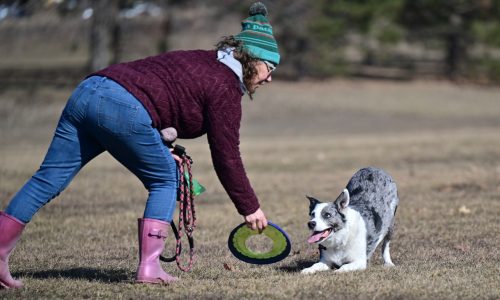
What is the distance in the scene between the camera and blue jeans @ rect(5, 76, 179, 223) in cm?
523

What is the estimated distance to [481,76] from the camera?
41.9 metres

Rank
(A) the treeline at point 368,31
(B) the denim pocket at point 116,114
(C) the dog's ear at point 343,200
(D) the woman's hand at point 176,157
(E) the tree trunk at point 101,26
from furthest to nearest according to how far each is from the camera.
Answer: (A) the treeline at point 368,31
(E) the tree trunk at point 101,26
(C) the dog's ear at point 343,200
(D) the woman's hand at point 176,157
(B) the denim pocket at point 116,114

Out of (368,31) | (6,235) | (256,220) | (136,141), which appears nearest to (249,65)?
(136,141)

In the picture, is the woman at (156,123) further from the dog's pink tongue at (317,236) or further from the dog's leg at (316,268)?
the dog's leg at (316,268)

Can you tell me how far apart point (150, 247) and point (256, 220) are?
717 millimetres

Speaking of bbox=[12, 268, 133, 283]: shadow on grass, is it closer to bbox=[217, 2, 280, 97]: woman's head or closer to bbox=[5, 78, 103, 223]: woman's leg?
bbox=[5, 78, 103, 223]: woman's leg

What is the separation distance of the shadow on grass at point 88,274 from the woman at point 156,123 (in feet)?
2.07

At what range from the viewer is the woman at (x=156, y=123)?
527cm

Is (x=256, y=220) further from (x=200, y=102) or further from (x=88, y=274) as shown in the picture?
(x=88, y=274)

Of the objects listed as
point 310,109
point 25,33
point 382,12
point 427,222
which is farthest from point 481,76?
point 427,222

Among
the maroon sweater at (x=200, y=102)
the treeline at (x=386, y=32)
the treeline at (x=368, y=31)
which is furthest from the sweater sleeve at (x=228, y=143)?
the treeline at (x=386, y=32)

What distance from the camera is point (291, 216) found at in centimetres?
986

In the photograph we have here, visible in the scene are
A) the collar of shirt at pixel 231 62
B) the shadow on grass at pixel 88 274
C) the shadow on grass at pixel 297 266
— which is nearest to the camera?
the collar of shirt at pixel 231 62

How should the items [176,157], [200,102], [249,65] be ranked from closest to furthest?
[200,102] → [249,65] → [176,157]
